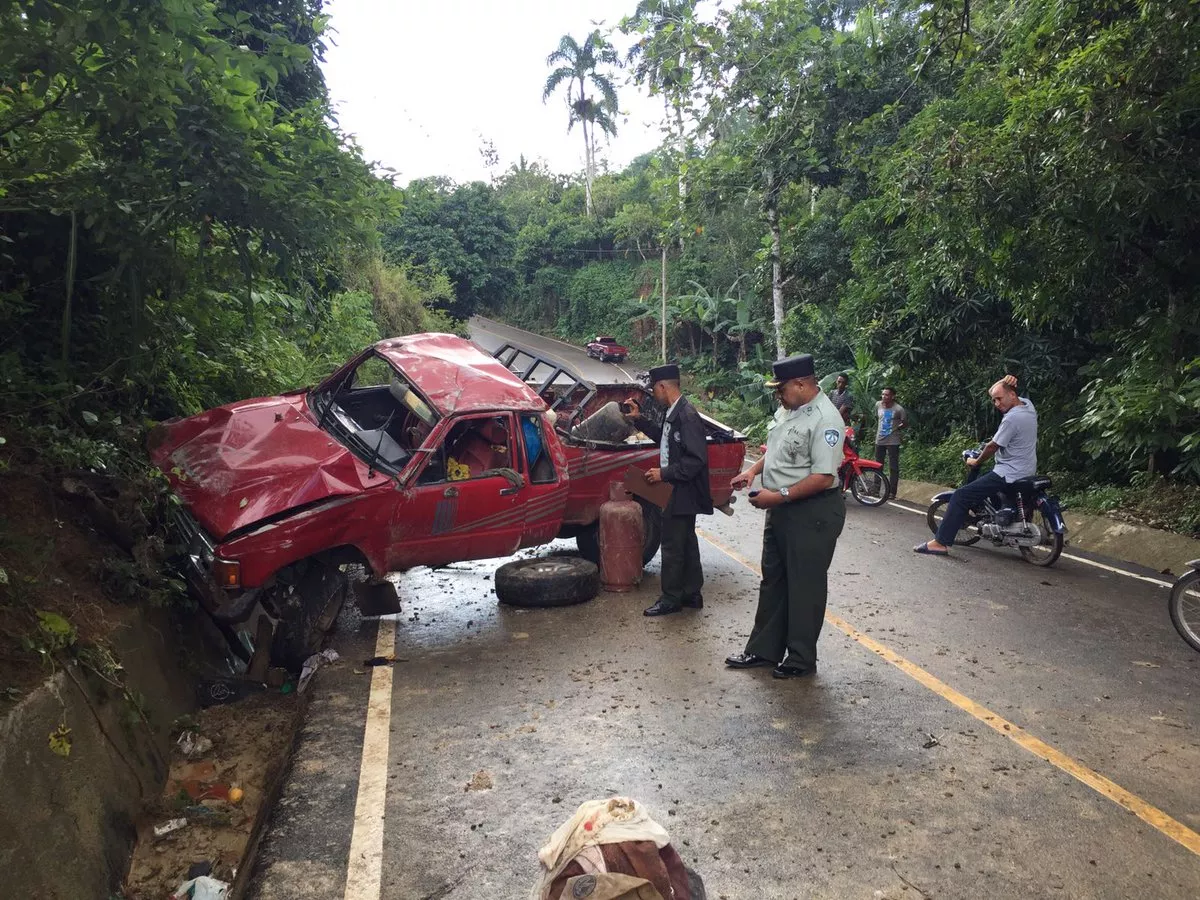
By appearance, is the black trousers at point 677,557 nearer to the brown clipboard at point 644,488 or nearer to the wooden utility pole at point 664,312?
the brown clipboard at point 644,488

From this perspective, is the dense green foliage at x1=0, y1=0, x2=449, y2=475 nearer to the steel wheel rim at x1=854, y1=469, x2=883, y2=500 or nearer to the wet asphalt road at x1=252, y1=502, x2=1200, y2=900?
the wet asphalt road at x1=252, y1=502, x2=1200, y2=900

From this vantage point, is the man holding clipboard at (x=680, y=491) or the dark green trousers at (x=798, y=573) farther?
the man holding clipboard at (x=680, y=491)

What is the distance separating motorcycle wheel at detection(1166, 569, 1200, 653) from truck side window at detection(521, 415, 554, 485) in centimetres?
470

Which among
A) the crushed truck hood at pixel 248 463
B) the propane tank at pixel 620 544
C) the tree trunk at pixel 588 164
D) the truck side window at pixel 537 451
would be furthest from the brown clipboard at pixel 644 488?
the tree trunk at pixel 588 164

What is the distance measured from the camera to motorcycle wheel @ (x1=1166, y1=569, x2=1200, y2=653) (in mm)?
6117

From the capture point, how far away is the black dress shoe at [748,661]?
573 centimetres

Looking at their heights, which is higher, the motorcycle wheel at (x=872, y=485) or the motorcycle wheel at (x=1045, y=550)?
the motorcycle wheel at (x=1045, y=550)

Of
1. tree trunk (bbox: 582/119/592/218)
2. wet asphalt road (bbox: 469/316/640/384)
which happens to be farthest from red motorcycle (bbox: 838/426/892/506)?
tree trunk (bbox: 582/119/592/218)

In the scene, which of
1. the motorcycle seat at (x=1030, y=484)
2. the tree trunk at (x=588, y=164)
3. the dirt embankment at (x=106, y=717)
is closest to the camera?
the dirt embankment at (x=106, y=717)

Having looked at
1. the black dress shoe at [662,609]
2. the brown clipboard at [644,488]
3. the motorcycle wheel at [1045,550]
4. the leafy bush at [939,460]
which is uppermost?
the brown clipboard at [644,488]

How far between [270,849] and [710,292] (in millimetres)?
38706

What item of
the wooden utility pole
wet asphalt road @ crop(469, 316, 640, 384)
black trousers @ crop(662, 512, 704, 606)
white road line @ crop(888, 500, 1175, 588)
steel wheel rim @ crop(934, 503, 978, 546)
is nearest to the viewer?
black trousers @ crop(662, 512, 704, 606)

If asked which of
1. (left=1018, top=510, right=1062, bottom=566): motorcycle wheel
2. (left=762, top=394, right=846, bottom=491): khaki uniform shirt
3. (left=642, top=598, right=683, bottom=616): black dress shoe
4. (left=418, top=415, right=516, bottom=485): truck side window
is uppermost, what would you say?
(left=762, top=394, right=846, bottom=491): khaki uniform shirt

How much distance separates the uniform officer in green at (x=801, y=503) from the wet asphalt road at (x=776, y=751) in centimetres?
43
